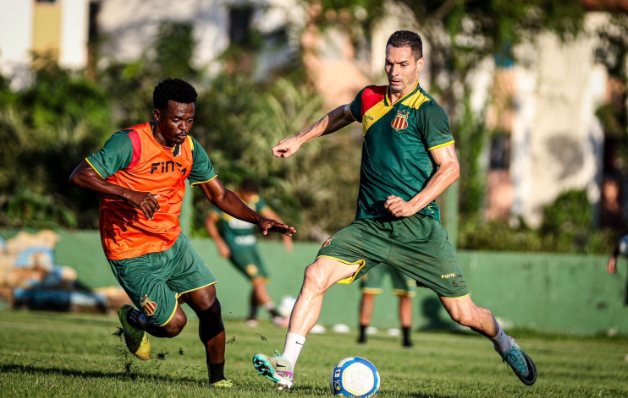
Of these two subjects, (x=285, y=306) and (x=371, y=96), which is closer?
(x=371, y=96)

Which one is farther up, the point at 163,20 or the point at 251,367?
the point at 163,20

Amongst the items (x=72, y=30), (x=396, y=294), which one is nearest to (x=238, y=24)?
(x=72, y=30)

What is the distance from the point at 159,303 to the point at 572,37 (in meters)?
21.1

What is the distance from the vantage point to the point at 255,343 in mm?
11359

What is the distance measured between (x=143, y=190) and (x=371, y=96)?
187 centimetres

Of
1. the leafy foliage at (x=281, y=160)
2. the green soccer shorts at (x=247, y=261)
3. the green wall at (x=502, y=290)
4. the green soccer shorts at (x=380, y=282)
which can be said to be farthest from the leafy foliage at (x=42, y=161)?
the green soccer shorts at (x=380, y=282)

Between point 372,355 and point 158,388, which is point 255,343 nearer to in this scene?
point 372,355

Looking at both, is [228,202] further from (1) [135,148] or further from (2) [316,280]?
(2) [316,280]

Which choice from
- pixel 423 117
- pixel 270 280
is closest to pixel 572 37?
pixel 270 280

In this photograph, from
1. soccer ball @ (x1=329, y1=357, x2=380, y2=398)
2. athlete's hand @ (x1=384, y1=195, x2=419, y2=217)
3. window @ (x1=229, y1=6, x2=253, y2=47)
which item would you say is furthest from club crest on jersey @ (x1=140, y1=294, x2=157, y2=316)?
window @ (x1=229, y1=6, x2=253, y2=47)

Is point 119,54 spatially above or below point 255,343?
above

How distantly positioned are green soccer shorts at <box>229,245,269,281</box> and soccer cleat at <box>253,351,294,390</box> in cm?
893

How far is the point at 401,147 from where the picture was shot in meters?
6.49

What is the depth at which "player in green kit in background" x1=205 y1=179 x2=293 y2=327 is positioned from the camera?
1487 cm
